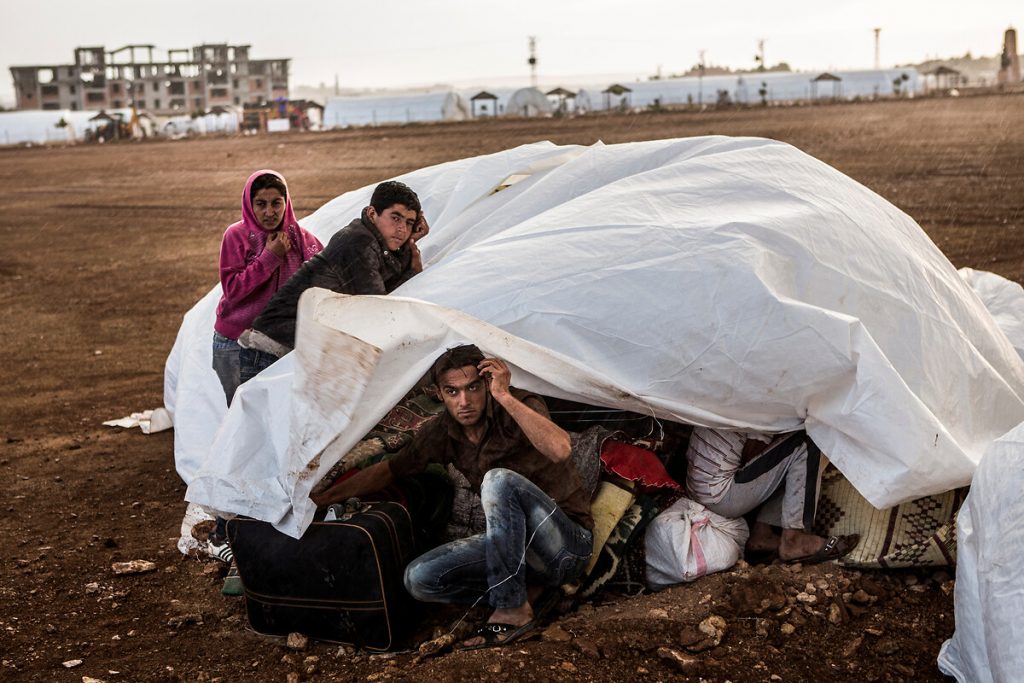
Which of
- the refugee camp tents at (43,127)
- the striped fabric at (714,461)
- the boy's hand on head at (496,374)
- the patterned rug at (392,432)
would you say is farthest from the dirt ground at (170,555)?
the refugee camp tents at (43,127)

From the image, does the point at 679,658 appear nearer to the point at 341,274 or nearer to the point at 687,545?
the point at 687,545

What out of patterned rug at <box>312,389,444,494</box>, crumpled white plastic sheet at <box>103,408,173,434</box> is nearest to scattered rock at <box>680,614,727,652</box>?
patterned rug at <box>312,389,444,494</box>

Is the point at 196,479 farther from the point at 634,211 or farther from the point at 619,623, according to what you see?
the point at 634,211

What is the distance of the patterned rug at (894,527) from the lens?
11.1 ft

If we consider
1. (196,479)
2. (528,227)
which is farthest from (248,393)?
(528,227)

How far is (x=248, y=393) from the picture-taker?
3482mm

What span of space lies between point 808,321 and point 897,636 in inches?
37.8

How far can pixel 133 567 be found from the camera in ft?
13.4

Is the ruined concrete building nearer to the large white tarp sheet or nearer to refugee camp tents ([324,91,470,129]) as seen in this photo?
refugee camp tents ([324,91,470,129])

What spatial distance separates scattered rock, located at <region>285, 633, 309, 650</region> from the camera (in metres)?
3.37

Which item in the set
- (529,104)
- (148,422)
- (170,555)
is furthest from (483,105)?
(170,555)

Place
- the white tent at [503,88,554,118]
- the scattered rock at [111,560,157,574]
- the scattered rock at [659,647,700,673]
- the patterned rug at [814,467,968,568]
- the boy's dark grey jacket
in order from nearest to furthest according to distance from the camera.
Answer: the scattered rock at [659,647,700,673] < the patterned rug at [814,467,968,568] < the boy's dark grey jacket < the scattered rock at [111,560,157,574] < the white tent at [503,88,554,118]

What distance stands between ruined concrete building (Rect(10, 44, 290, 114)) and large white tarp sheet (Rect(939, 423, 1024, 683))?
5679cm

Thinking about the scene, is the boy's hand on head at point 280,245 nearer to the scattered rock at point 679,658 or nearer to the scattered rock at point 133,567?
the scattered rock at point 133,567
